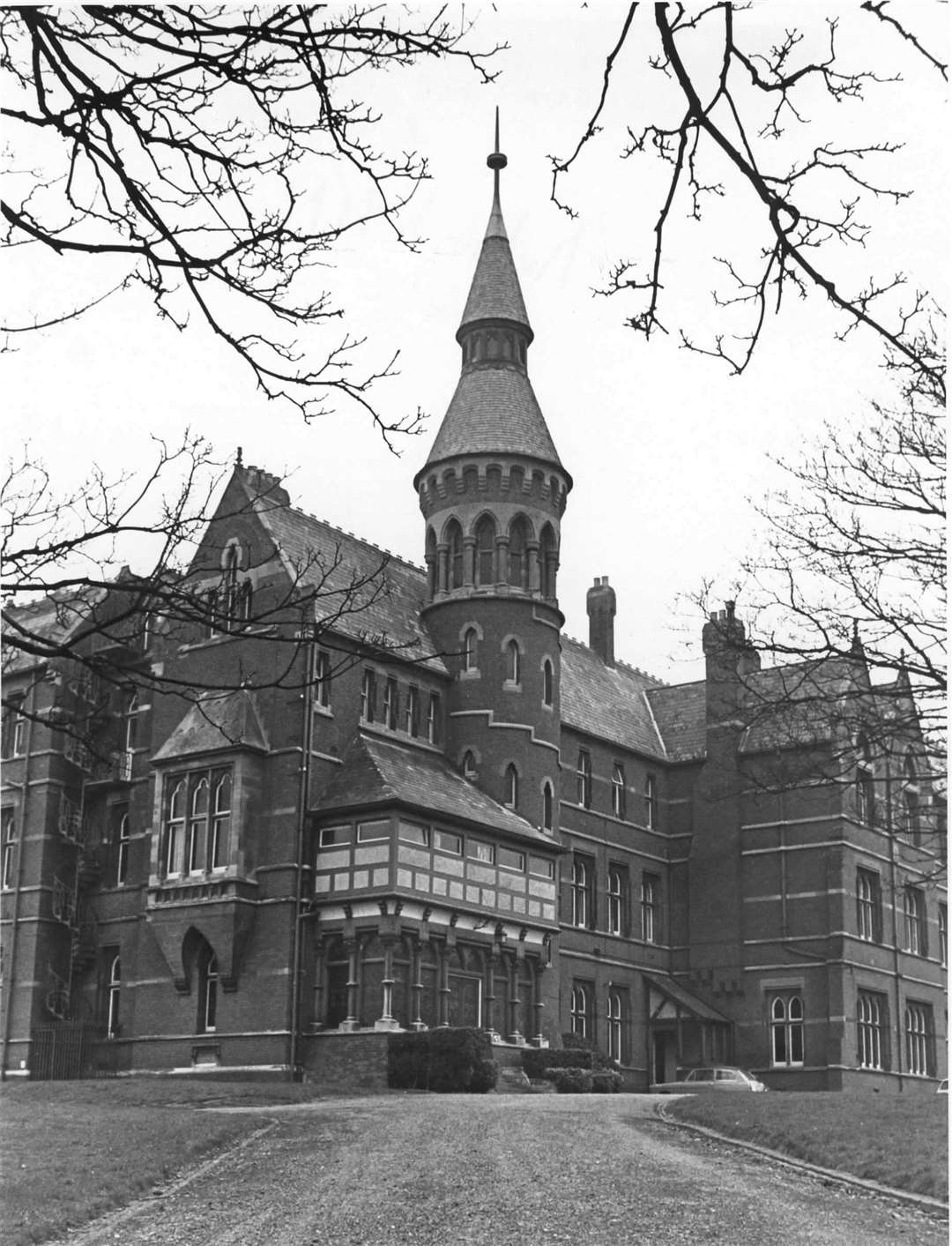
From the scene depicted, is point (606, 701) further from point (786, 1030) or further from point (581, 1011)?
point (786, 1030)

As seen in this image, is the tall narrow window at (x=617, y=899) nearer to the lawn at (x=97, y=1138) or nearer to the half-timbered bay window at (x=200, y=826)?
the half-timbered bay window at (x=200, y=826)

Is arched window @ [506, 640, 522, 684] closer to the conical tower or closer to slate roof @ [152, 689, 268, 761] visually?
the conical tower

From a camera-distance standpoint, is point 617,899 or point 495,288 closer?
point 495,288

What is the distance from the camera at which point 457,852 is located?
3669 centimetres

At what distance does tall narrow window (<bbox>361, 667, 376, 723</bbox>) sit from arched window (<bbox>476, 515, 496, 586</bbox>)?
4.49m

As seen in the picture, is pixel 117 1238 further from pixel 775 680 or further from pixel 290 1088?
pixel 290 1088

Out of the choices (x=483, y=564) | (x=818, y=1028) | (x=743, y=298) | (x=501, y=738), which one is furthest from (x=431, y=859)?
(x=743, y=298)

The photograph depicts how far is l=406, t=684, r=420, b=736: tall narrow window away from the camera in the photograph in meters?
40.2

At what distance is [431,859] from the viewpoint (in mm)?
35906

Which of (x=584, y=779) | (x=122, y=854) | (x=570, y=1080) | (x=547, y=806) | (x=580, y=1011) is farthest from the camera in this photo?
(x=584, y=779)

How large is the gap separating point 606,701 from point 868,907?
10.1 metres

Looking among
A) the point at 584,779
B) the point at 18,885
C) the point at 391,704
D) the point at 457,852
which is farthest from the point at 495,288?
the point at 18,885

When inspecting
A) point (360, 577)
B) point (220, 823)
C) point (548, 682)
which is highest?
point (360, 577)

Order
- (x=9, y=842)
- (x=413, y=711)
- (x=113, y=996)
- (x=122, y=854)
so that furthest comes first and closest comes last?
1. (x=9, y=842)
2. (x=122, y=854)
3. (x=413, y=711)
4. (x=113, y=996)
